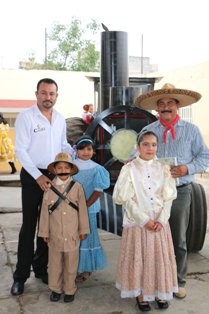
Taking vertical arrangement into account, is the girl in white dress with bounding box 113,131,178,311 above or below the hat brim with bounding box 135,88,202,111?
below

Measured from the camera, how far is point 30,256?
325 cm

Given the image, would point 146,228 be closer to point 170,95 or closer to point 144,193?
point 144,193

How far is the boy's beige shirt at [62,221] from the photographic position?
3.00 meters

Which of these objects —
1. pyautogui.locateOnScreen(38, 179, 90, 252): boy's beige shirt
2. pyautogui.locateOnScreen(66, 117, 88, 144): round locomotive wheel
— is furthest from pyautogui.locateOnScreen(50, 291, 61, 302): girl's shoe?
pyautogui.locateOnScreen(66, 117, 88, 144): round locomotive wheel

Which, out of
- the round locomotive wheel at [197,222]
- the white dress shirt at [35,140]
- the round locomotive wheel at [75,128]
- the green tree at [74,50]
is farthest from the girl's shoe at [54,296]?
the green tree at [74,50]

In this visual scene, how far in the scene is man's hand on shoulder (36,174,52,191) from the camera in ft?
9.87

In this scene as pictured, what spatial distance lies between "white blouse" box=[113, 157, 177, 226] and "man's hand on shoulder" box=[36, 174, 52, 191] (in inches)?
20.3

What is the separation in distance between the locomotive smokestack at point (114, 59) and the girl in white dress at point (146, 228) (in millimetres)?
2844

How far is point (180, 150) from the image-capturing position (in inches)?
124

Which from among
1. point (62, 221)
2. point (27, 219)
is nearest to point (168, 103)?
point (62, 221)

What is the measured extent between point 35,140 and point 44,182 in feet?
1.15

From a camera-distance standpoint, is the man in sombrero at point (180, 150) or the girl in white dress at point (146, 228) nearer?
the girl in white dress at point (146, 228)

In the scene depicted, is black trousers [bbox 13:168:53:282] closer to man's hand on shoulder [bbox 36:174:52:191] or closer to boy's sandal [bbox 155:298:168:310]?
man's hand on shoulder [bbox 36:174:52:191]

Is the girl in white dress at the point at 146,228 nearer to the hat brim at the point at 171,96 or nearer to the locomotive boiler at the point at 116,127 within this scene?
the hat brim at the point at 171,96
